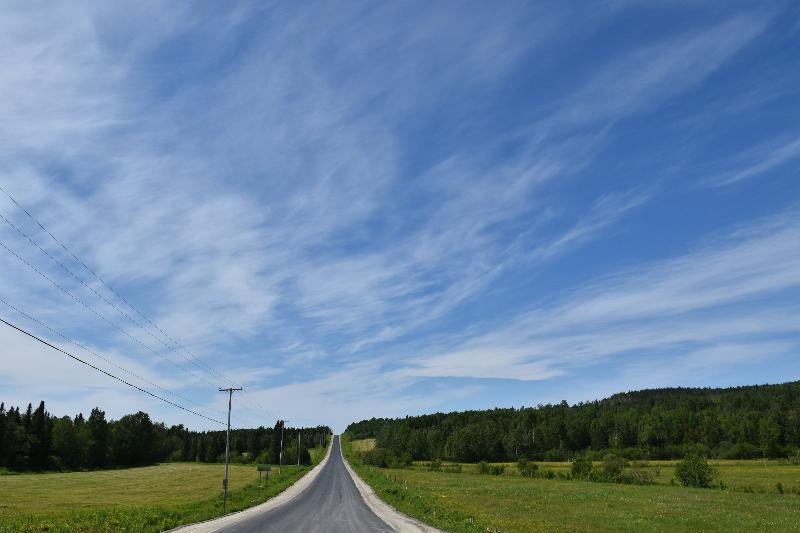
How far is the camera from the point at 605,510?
48.4 m

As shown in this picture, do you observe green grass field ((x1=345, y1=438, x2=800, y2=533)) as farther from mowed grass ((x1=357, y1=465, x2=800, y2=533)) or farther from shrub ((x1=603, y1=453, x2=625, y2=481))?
shrub ((x1=603, y1=453, x2=625, y2=481))

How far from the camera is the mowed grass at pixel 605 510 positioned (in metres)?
38.1

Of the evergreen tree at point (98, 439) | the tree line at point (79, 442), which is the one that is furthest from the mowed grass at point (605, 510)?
the evergreen tree at point (98, 439)

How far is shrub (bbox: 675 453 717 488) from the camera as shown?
77250 millimetres

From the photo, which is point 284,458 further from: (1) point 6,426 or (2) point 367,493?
(2) point 367,493

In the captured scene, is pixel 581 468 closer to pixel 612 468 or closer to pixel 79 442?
pixel 612 468

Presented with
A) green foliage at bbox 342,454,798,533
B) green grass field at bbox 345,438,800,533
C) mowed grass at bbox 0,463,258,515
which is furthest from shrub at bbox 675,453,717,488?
mowed grass at bbox 0,463,258,515

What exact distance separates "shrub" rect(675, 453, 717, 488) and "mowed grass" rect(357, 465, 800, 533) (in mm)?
11051

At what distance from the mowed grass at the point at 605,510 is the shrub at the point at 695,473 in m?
11.1

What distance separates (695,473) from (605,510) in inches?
1489

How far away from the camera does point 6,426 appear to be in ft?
397

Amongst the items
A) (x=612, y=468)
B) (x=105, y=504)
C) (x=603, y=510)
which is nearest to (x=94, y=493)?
(x=105, y=504)

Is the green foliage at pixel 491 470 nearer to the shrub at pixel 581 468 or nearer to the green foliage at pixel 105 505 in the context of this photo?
the shrub at pixel 581 468

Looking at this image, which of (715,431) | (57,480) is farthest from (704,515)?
(715,431)
